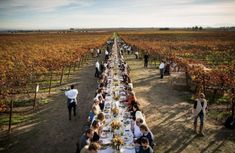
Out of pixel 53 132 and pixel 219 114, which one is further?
pixel 219 114

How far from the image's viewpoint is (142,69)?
3158cm

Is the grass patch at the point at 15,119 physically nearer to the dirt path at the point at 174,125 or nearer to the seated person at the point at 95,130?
the seated person at the point at 95,130

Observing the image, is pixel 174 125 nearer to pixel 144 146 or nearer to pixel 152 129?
pixel 152 129

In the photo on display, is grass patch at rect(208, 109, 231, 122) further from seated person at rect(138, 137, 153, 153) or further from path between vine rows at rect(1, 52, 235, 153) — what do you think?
seated person at rect(138, 137, 153, 153)

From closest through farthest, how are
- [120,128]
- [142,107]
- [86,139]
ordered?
[86,139], [120,128], [142,107]

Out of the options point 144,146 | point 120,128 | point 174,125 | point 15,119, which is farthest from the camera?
point 15,119

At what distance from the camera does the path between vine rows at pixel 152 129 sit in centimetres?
1114

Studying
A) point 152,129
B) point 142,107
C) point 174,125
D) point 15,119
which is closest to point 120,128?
point 152,129

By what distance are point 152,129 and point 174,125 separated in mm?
1341

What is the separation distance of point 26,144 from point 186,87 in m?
14.1

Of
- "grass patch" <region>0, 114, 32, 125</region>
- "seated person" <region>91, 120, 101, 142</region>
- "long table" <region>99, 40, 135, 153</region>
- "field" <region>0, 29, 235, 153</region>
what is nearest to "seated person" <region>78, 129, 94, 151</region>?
"seated person" <region>91, 120, 101, 142</region>

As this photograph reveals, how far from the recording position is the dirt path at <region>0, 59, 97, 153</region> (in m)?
11.2

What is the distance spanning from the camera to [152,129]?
43.1 ft

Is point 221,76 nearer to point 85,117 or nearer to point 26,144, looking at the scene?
point 85,117
